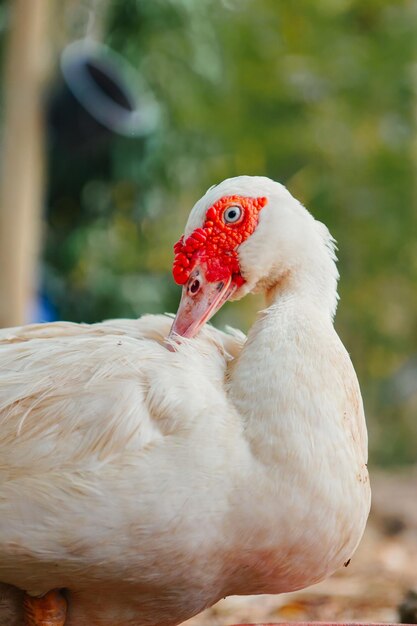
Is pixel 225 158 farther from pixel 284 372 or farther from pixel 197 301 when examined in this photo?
pixel 284 372

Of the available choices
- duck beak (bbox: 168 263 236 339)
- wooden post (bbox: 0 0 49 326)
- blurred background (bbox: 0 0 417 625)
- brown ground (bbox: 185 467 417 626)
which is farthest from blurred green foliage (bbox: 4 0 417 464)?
duck beak (bbox: 168 263 236 339)

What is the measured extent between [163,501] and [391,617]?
5.96 feet

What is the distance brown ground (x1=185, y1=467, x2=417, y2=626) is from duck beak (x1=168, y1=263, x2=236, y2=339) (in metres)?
1.37

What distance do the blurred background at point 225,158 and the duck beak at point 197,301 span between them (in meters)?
1.54

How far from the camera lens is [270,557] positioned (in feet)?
8.43

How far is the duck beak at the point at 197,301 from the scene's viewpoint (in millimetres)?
2787

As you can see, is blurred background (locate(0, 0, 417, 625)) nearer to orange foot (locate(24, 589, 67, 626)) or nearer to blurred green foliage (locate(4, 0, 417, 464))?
blurred green foliage (locate(4, 0, 417, 464))

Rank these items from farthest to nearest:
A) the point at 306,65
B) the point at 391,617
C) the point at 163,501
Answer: the point at 306,65
the point at 391,617
the point at 163,501

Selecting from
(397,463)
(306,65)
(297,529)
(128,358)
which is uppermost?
(306,65)

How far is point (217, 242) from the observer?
2.77 meters

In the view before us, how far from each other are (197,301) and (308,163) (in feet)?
33.4

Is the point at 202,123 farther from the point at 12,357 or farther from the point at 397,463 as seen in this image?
the point at 12,357

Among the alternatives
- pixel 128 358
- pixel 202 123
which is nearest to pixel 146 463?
pixel 128 358

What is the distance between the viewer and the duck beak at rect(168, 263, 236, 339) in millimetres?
2787
